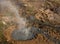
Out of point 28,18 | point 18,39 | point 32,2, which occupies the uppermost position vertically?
point 32,2

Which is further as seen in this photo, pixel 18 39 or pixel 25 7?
pixel 25 7

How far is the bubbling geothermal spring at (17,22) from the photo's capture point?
95.1 inches

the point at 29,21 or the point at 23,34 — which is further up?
the point at 29,21

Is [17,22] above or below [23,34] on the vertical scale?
above

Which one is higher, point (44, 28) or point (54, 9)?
point (54, 9)

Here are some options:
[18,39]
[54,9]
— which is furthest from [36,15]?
[18,39]

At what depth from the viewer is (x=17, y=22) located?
2502 mm

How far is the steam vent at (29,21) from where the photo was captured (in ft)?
7.82

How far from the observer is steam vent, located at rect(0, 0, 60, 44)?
238cm

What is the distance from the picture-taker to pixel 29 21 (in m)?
2.52

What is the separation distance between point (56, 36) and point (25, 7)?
25.9 inches

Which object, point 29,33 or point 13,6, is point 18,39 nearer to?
point 29,33

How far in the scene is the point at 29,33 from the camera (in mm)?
2443

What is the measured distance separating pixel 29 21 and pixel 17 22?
0.18m
